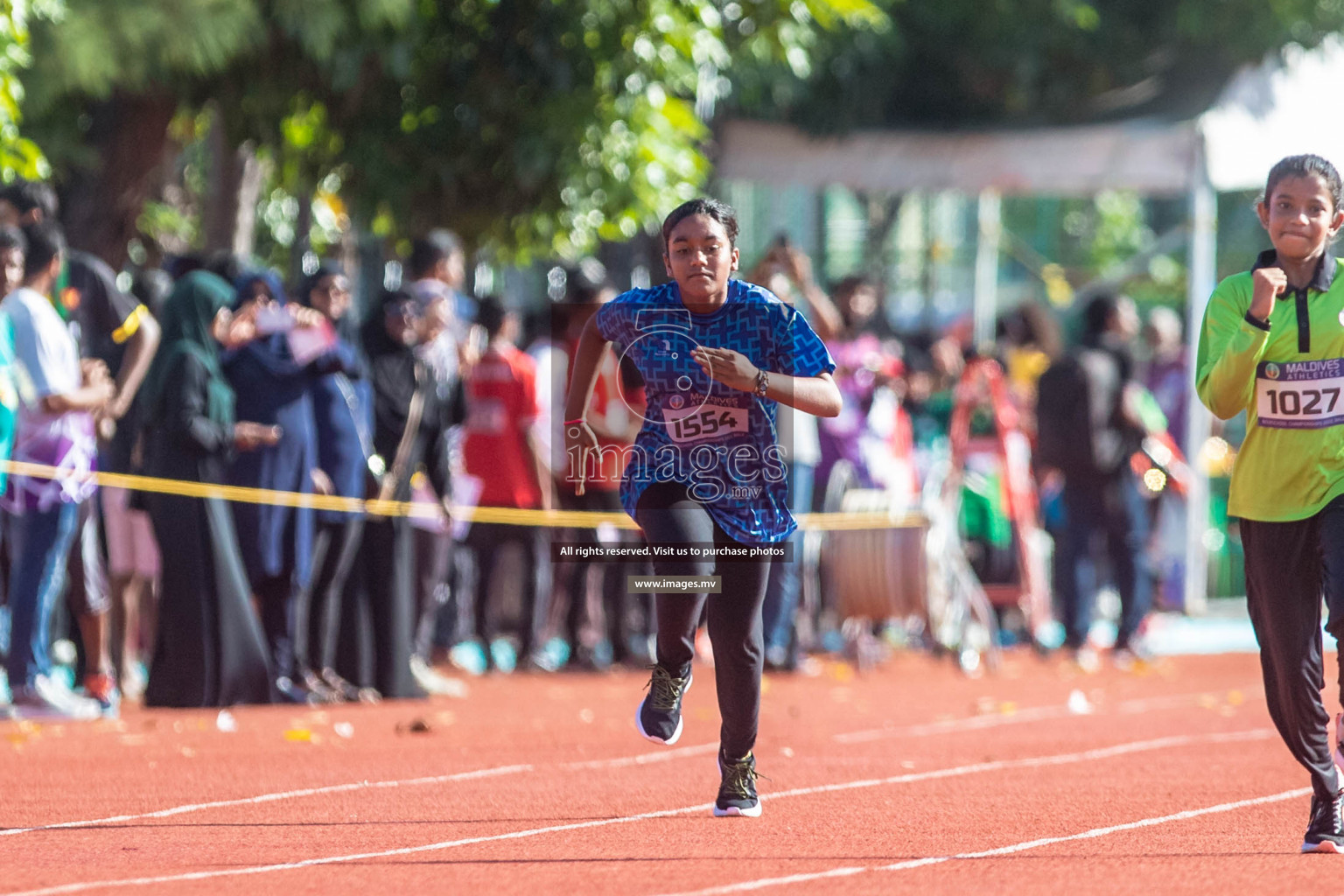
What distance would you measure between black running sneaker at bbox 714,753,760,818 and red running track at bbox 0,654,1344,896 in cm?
9

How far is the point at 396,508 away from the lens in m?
11.8

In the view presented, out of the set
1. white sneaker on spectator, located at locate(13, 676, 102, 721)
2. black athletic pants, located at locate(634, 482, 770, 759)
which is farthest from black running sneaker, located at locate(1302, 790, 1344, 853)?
white sneaker on spectator, located at locate(13, 676, 102, 721)

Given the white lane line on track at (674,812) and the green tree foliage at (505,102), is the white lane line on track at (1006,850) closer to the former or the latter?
the white lane line on track at (674,812)

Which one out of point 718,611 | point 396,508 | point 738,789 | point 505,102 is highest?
point 505,102

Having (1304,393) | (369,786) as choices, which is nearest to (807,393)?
(1304,393)

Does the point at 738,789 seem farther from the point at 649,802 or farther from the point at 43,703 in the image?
the point at 43,703

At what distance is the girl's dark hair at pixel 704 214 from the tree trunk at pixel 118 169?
29.3 ft

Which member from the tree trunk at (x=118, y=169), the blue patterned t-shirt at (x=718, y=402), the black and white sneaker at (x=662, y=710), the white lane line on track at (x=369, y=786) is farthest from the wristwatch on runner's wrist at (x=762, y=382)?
the tree trunk at (x=118, y=169)

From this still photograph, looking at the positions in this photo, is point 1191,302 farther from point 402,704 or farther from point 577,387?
point 577,387

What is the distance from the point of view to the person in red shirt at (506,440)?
1373 cm

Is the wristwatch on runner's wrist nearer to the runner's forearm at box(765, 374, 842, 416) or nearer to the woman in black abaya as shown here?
the runner's forearm at box(765, 374, 842, 416)

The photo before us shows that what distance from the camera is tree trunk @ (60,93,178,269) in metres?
15.3

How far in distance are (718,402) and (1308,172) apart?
72.5 inches

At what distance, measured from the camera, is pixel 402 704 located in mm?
11570
